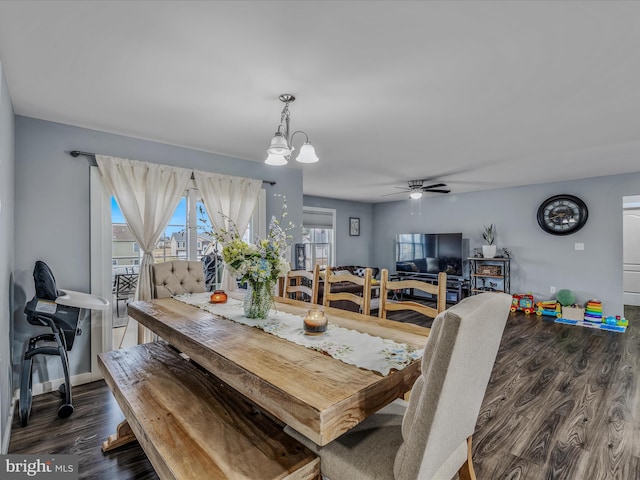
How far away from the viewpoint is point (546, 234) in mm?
5805

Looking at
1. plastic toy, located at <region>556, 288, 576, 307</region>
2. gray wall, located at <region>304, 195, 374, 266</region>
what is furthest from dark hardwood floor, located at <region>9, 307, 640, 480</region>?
gray wall, located at <region>304, 195, 374, 266</region>

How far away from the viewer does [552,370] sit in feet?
10.7

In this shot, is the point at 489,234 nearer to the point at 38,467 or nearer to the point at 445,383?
the point at 445,383

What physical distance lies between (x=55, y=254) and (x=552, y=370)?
4.86 metres

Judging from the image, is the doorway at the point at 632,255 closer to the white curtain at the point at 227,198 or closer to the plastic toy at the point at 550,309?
the plastic toy at the point at 550,309

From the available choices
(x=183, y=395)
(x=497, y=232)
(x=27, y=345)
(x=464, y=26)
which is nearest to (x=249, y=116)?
(x=464, y=26)

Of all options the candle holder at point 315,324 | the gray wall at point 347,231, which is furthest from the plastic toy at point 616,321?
the candle holder at point 315,324

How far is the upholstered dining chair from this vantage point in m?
0.95

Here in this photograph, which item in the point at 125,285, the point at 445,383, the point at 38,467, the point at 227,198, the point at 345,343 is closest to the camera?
the point at 445,383

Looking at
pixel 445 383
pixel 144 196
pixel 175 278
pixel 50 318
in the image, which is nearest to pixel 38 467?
pixel 50 318

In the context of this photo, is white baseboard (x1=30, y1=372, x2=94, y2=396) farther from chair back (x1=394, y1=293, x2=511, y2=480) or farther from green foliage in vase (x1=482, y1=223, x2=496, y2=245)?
green foliage in vase (x1=482, y1=223, x2=496, y2=245)

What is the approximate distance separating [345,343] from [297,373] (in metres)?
0.40

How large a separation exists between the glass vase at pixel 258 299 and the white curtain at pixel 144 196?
1667 millimetres

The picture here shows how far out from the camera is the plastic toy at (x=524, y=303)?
18.8 ft
